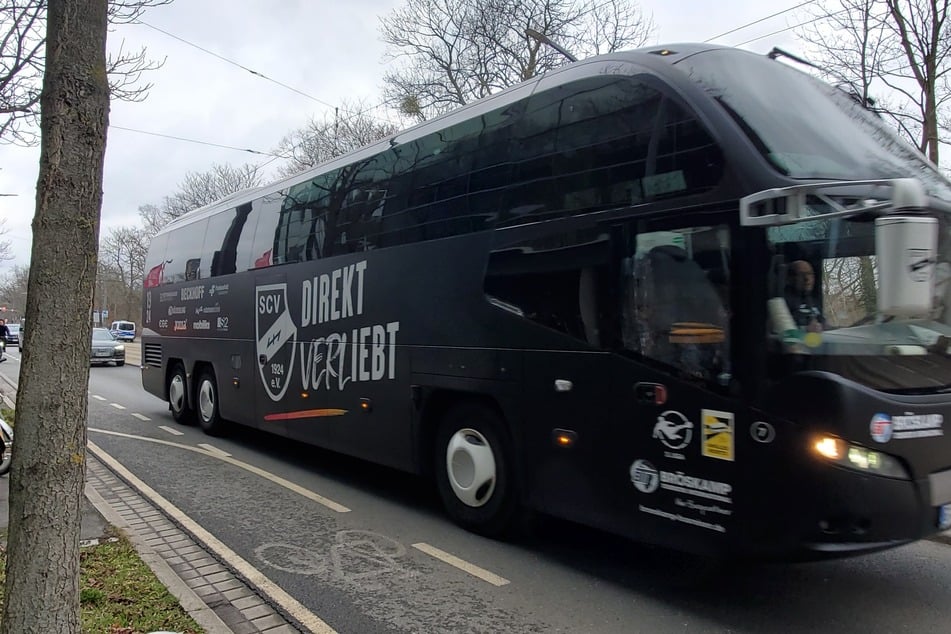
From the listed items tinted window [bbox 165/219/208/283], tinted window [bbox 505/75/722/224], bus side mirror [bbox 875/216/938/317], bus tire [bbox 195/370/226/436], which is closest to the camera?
bus side mirror [bbox 875/216/938/317]

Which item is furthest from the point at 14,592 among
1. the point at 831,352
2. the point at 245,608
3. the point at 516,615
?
the point at 831,352

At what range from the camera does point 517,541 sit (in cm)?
550

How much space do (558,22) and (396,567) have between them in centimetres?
2678

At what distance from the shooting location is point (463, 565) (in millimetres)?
4988

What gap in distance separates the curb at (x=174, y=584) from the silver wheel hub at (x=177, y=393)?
567 centimetres

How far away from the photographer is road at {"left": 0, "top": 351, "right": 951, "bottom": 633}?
13.3ft

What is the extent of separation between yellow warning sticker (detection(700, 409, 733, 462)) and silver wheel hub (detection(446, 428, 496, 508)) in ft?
6.57

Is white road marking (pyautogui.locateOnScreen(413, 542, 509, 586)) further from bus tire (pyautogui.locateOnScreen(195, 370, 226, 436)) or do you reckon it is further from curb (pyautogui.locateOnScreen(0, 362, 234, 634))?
bus tire (pyautogui.locateOnScreen(195, 370, 226, 436))

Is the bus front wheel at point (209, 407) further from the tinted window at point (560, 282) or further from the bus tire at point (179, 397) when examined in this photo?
the tinted window at point (560, 282)

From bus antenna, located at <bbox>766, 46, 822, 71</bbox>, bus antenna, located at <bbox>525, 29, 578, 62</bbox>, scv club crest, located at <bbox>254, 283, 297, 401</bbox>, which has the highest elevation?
bus antenna, located at <bbox>525, 29, 578, 62</bbox>

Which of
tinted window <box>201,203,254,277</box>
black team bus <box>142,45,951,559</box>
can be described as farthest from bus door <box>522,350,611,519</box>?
tinted window <box>201,203,254,277</box>

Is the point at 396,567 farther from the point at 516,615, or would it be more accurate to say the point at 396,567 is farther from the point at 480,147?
the point at 480,147

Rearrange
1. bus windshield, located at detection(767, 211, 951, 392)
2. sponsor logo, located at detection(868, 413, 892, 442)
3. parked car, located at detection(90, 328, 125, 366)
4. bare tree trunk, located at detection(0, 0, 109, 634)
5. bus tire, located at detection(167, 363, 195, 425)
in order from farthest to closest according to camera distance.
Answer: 1. parked car, located at detection(90, 328, 125, 366)
2. bus tire, located at detection(167, 363, 195, 425)
3. bus windshield, located at detection(767, 211, 951, 392)
4. sponsor logo, located at detection(868, 413, 892, 442)
5. bare tree trunk, located at detection(0, 0, 109, 634)

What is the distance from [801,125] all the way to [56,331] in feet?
13.2
